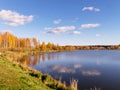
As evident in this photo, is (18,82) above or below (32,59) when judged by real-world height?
above

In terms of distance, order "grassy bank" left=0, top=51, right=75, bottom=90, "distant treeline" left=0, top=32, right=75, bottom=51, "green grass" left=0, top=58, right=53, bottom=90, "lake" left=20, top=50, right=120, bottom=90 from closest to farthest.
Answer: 1. "green grass" left=0, top=58, right=53, bottom=90
2. "grassy bank" left=0, top=51, right=75, bottom=90
3. "lake" left=20, top=50, right=120, bottom=90
4. "distant treeline" left=0, top=32, right=75, bottom=51

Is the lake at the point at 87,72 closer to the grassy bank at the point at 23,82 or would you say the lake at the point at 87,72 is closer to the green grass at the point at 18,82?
the grassy bank at the point at 23,82

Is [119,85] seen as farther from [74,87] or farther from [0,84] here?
[0,84]

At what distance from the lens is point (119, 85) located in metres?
18.6

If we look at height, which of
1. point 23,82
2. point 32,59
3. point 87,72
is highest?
point 23,82

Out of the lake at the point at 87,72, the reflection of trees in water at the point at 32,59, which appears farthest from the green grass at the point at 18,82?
the reflection of trees in water at the point at 32,59

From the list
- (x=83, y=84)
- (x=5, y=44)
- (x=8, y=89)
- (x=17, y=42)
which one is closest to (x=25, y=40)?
(x=17, y=42)

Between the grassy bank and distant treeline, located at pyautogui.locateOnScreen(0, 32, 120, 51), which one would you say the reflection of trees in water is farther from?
distant treeline, located at pyautogui.locateOnScreen(0, 32, 120, 51)

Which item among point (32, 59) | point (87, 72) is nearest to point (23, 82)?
point (87, 72)

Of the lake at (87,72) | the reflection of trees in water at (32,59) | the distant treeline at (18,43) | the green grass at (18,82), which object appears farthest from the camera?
the distant treeline at (18,43)

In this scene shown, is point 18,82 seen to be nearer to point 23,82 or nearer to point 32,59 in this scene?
point 23,82

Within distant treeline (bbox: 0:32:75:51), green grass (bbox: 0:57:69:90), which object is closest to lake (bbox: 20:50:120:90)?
green grass (bbox: 0:57:69:90)

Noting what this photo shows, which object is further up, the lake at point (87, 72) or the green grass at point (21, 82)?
the green grass at point (21, 82)

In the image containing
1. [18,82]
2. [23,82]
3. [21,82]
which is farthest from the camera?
[23,82]
